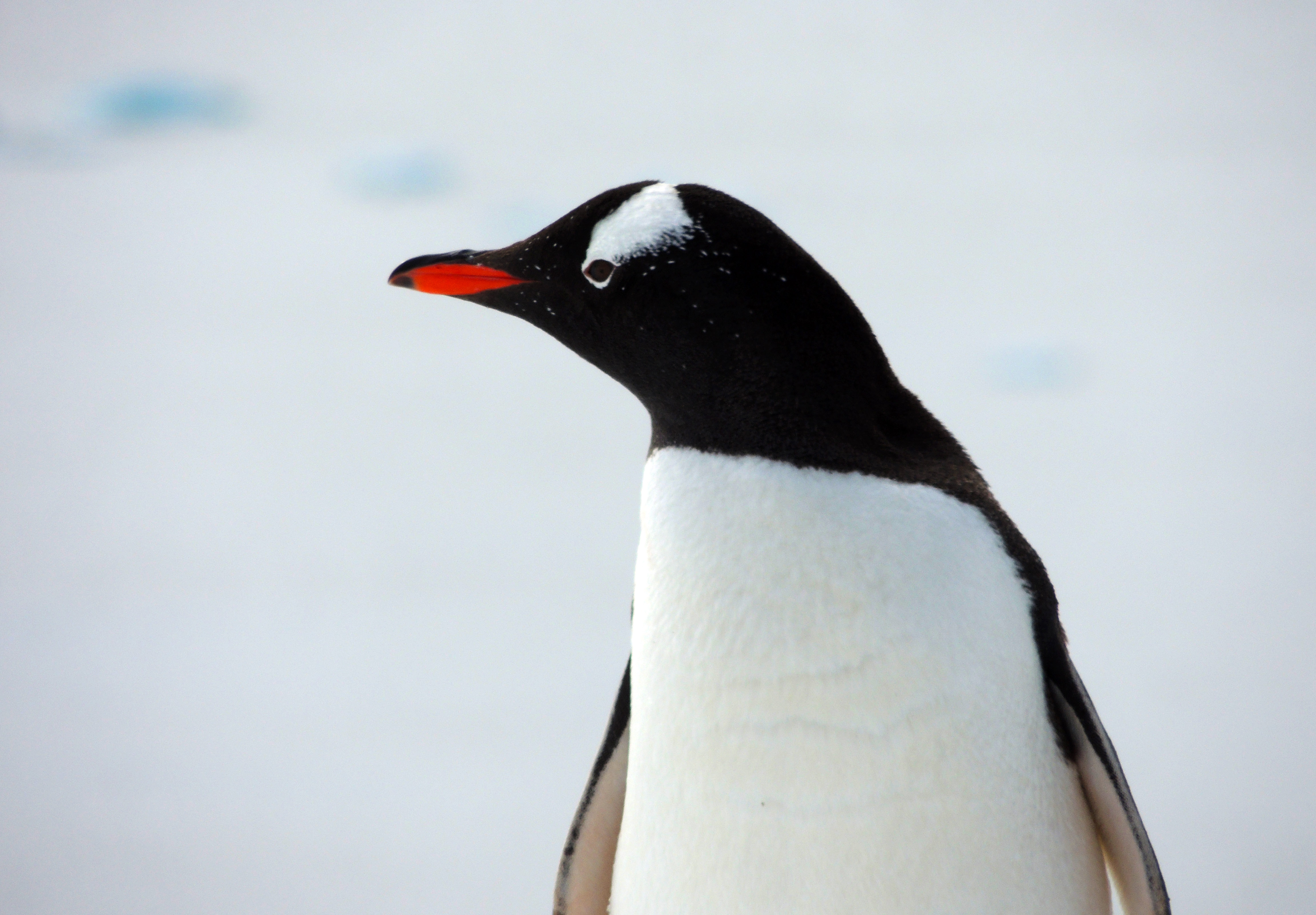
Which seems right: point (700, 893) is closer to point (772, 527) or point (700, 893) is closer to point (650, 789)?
point (650, 789)

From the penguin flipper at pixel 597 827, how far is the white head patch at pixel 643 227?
0.33 meters

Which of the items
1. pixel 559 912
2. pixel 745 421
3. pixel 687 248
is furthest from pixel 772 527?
pixel 559 912

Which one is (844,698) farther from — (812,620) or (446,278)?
(446,278)

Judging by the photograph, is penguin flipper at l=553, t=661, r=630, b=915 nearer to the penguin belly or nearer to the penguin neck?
the penguin belly

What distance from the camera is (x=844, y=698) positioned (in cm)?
66

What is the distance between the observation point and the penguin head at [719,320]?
25.7 inches

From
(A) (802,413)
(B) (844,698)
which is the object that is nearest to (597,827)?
(B) (844,698)

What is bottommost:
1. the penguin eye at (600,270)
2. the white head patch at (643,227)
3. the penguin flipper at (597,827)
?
the penguin flipper at (597,827)

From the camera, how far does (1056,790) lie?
712mm

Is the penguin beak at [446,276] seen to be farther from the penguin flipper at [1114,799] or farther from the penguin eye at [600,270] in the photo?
the penguin flipper at [1114,799]

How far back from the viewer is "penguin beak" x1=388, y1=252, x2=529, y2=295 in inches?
30.1

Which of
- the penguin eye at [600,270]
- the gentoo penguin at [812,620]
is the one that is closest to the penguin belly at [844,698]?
the gentoo penguin at [812,620]

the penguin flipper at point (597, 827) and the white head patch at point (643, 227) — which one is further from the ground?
the white head patch at point (643, 227)

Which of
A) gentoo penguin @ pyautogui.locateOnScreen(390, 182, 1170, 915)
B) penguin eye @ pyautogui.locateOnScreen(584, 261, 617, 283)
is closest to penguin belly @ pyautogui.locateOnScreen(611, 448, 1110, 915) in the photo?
gentoo penguin @ pyautogui.locateOnScreen(390, 182, 1170, 915)
